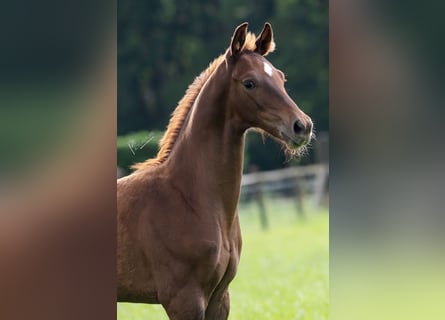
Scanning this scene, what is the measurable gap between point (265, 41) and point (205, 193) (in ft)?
2.46

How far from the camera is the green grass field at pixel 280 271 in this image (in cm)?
627

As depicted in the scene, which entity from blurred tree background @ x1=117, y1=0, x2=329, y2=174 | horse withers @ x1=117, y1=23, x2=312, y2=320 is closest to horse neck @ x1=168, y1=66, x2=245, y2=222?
horse withers @ x1=117, y1=23, x2=312, y2=320

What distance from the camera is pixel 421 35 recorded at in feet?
5.77

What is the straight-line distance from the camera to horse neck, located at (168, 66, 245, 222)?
11.5 feet

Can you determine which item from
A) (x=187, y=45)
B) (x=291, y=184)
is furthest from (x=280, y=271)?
(x=187, y=45)

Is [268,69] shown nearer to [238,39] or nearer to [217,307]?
[238,39]

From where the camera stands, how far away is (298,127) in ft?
11.0

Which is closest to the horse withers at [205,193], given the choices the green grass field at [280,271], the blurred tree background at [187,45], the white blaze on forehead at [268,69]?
the white blaze on forehead at [268,69]

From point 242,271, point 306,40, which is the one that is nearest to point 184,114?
point 242,271

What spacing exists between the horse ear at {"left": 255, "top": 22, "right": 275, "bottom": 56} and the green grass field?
2662 millimetres

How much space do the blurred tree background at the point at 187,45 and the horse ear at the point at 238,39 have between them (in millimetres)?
15929

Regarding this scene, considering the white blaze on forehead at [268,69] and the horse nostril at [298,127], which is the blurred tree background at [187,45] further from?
the horse nostril at [298,127]

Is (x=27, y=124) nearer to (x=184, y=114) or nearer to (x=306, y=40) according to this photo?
(x=184, y=114)

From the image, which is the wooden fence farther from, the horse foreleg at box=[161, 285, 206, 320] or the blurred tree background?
the horse foreleg at box=[161, 285, 206, 320]
